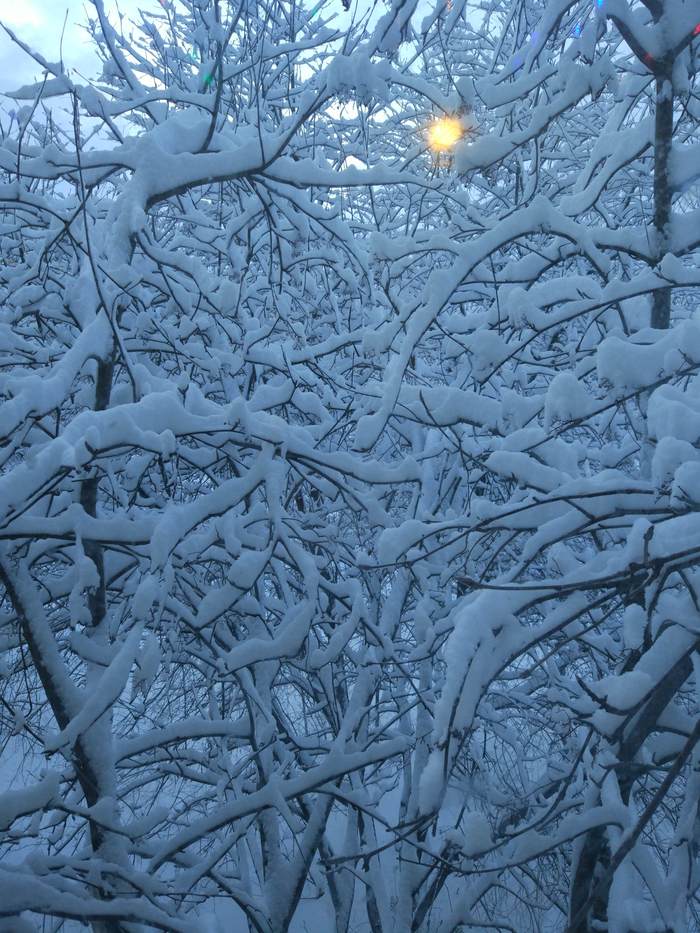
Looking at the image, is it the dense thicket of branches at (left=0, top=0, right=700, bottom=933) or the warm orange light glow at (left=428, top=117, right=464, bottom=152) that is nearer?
the dense thicket of branches at (left=0, top=0, right=700, bottom=933)

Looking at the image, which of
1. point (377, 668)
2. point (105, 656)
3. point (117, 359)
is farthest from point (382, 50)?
point (377, 668)

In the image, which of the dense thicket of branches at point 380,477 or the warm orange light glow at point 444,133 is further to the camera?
the warm orange light glow at point 444,133

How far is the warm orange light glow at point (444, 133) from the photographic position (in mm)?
2582

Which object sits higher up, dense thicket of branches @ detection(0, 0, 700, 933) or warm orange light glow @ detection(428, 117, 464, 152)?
warm orange light glow @ detection(428, 117, 464, 152)

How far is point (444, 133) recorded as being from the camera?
266 centimetres

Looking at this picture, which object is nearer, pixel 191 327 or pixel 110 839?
pixel 110 839

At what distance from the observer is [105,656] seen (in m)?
2.84

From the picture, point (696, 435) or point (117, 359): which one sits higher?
point (117, 359)

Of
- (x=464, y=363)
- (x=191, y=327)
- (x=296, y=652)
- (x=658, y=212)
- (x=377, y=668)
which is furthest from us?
(x=464, y=363)

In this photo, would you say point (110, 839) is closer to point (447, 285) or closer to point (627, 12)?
point (447, 285)

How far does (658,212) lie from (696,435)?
115cm

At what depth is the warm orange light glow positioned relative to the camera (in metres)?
2.58

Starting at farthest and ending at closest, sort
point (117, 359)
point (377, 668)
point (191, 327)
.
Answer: point (377, 668) → point (191, 327) → point (117, 359)

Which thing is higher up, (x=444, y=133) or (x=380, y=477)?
(x=444, y=133)
